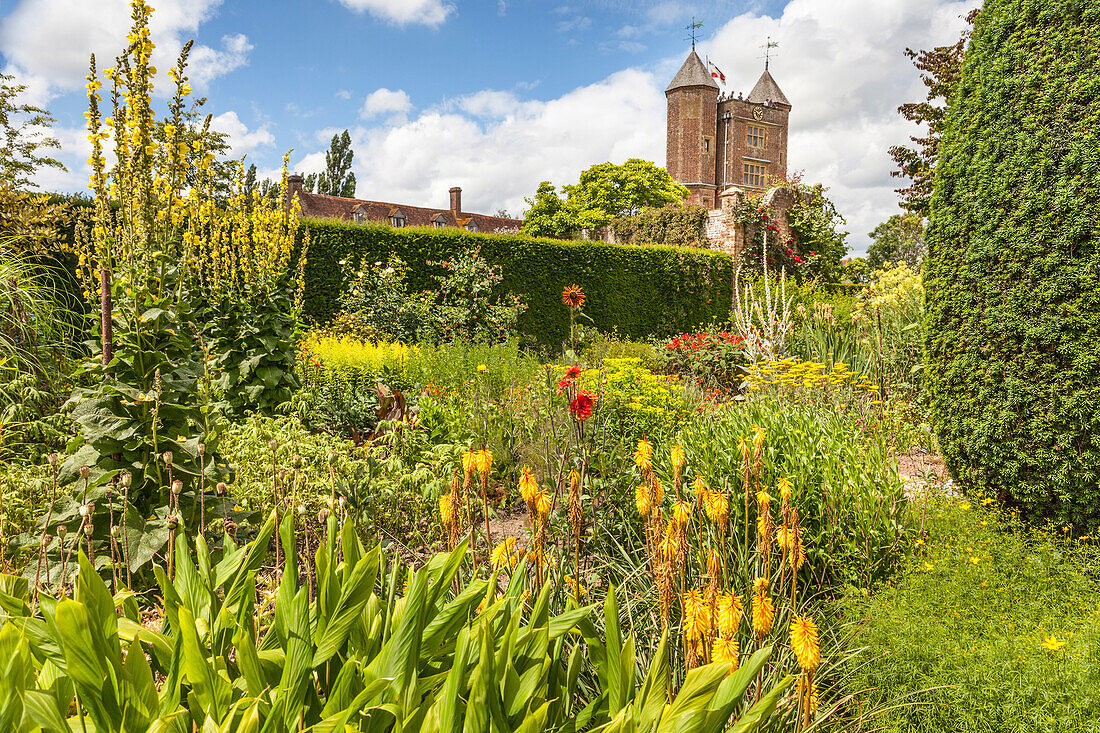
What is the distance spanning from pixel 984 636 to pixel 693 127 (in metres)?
43.3

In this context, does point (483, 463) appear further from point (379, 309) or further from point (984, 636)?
point (379, 309)

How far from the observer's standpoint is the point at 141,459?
2.34 metres

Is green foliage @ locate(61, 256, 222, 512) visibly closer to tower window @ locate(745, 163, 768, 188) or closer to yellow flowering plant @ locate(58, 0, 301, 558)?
yellow flowering plant @ locate(58, 0, 301, 558)

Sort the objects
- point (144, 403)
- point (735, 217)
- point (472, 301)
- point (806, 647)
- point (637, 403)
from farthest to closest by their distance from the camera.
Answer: point (735, 217) → point (472, 301) → point (637, 403) → point (144, 403) → point (806, 647)

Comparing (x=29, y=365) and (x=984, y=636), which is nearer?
(x=984, y=636)

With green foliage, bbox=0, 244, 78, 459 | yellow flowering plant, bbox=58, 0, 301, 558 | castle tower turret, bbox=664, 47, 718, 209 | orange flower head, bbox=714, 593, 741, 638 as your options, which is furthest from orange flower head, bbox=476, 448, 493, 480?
castle tower turret, bbox=664, 47, 718, 209

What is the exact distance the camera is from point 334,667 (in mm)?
1213

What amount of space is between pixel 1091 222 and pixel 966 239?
500 millimetres

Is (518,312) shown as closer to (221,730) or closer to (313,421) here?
(313,421)

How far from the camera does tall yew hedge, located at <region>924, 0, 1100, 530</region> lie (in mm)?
2631

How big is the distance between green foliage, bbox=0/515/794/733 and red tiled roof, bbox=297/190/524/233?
27.4 metres

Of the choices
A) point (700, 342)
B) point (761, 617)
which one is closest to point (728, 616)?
point (761, 617)

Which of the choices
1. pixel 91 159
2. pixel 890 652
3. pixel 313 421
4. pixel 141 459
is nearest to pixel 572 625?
pixel 890 652

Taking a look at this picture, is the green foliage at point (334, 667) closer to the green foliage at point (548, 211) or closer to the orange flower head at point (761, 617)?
the orange flower head at point (761, 617)
